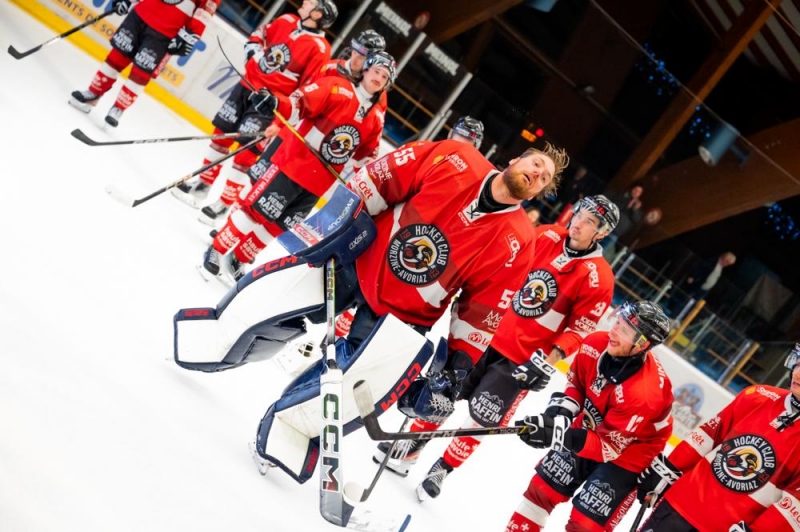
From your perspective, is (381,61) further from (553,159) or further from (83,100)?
(83,100)

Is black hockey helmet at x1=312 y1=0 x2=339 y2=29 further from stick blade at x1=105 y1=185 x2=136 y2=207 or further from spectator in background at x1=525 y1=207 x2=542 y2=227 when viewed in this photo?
spectator in background at x1=525 y1=207 x2=542 y2=227

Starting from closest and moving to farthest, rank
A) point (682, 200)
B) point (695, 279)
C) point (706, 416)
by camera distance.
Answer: point (706, 416)
point (695, 279)
point (682, 200)

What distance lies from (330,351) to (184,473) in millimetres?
527

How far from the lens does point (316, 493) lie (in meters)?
2.69

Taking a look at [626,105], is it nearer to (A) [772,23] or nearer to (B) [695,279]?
(A) [772,23]

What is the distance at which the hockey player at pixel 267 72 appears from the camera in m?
4.76

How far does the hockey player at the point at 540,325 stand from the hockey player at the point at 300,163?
3.71ft

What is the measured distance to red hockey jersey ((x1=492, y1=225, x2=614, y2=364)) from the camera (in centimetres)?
353

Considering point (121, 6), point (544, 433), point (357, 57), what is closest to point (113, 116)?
point (121, 6)

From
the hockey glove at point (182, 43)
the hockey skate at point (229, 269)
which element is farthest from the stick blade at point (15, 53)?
the hockey skate at point (229, 269)

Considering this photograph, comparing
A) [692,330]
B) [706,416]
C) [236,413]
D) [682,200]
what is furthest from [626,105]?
[236,413]

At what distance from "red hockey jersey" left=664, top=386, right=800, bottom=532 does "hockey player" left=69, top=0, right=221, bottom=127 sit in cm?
376

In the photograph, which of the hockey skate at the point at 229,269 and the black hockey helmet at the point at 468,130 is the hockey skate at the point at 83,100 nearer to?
the hockey skate at the point at 229,269

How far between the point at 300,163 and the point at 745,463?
90.4 inches
